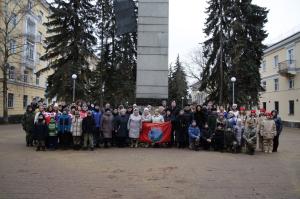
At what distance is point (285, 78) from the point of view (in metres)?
40.2

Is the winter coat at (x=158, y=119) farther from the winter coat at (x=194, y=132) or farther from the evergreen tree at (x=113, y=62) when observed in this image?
the evergreen tree at (x=113, y=62)

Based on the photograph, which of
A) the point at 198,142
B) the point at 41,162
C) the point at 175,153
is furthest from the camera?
the point at 198,142

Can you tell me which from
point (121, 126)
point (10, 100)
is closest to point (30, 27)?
point (10, 100)

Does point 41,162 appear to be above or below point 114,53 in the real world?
below

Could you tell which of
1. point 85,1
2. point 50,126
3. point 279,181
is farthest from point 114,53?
point 279,181

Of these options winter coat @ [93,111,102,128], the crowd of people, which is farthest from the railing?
winter coat @ [93,111,102,128]

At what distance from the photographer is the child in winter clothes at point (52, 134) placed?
12586 millimetres

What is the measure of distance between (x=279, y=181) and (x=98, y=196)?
4072 millimetres

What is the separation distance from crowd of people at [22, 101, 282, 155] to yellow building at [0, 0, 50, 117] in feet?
71.6

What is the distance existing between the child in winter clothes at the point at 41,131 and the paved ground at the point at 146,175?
584 mm

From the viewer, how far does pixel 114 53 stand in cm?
3356

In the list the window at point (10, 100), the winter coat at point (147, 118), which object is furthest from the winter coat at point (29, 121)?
the window at point (10, 100)

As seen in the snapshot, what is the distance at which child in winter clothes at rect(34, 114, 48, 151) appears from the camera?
40.3 ft

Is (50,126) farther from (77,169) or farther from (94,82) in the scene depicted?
(94,82)
